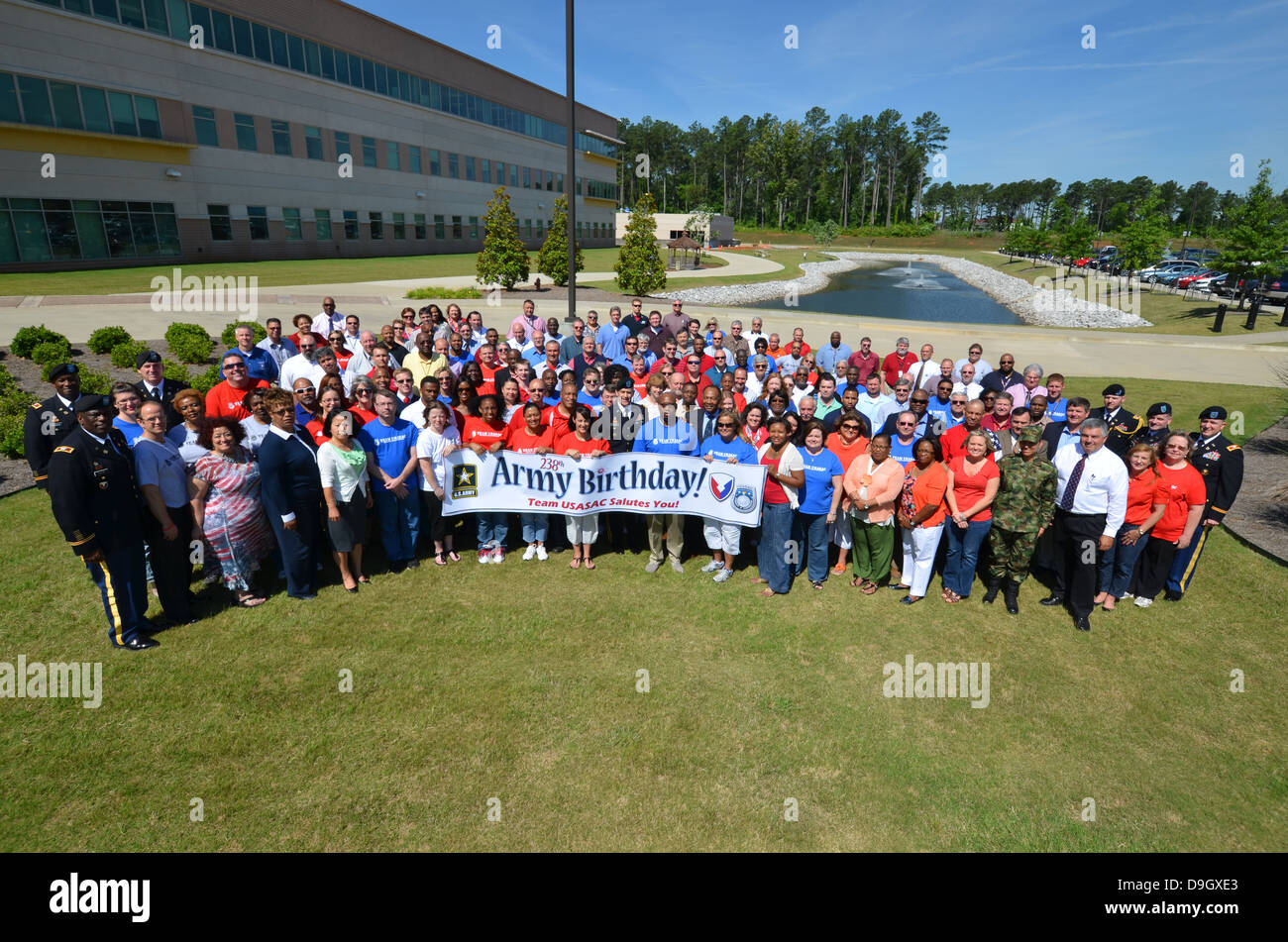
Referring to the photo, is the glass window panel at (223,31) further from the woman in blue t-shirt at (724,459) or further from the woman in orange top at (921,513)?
the woman in orange top at (921,513)

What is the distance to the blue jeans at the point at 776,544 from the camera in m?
7.33

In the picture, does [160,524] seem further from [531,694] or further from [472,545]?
[531,694]

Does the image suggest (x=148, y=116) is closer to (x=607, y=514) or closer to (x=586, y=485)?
(x=607, y=514)

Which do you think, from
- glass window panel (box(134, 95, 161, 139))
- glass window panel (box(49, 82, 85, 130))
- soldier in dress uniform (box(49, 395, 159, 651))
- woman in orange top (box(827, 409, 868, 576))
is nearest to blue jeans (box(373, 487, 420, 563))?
soldier in dress uniform (box(49, 395, 159, 651))

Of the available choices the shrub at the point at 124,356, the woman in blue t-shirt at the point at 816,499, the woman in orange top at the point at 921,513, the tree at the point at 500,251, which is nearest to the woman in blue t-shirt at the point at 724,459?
the woman in blue t-shirt at the point at 816,499

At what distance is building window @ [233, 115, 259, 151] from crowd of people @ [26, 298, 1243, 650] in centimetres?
4061

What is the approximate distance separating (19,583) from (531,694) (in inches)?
249

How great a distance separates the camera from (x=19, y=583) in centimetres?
706

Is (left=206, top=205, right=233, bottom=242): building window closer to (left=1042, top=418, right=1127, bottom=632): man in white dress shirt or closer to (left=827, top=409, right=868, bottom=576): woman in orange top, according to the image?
(left=827, top=409, right=868, bottom=576): woman in orange top

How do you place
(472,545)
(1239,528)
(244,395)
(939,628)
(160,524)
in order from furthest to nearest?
1. (1239,528)
2. (472,545)
3. (244,395)
4. (939,628)
5. (160,524)

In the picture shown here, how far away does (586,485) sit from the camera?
25.3ft

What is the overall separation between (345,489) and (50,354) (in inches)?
489
